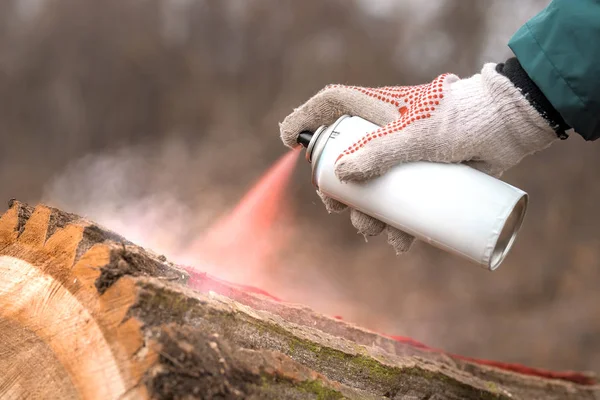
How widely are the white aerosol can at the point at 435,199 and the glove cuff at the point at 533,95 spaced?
198mm

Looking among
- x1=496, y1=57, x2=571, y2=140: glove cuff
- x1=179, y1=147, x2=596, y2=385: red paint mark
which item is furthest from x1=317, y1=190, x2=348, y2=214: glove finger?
x1=179, y1=147, x2=596, y2=385: red paint mark

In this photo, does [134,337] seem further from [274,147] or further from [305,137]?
[274,147]

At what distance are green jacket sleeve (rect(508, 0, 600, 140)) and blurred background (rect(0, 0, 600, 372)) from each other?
151 centimetres

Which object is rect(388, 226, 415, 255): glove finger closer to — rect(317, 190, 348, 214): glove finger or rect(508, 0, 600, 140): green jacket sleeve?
rect(317, 190, 348, 214): glove finger

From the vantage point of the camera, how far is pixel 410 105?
123 cm

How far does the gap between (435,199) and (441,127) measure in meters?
0.18

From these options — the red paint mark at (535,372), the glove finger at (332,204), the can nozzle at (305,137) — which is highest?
the can nozzle at (305,137)

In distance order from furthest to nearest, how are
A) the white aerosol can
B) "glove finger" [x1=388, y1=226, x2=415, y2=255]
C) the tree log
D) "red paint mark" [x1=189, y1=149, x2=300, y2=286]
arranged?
"red paint mark" [x1=189, y1=149, x2=300, y2=286], "glove finger" [x1=388, y1=226, x2=415, y2=255], the white aerosol can, the tree log

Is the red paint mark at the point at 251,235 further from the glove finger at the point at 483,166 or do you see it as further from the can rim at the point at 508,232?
the can rim at the point at 508,232

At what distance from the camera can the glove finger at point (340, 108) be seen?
1.26 metres

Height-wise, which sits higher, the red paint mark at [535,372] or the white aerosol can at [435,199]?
the white aerosol can at [435,199]

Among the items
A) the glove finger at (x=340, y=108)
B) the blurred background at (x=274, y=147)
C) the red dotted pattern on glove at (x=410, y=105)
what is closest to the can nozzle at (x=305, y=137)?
the glove finger at (x=340, y=108)

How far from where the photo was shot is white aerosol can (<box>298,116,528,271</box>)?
3.47 feet

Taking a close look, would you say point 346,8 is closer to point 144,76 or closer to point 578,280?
point 144,76
